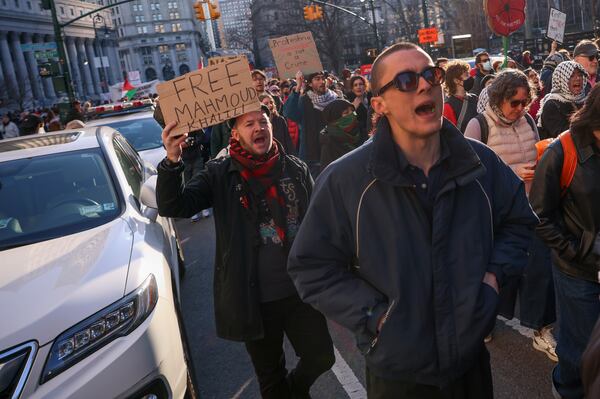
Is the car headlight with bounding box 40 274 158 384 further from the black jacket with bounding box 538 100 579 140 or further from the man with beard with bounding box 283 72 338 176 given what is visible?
the man with beard with bounding box 283 72 338 176

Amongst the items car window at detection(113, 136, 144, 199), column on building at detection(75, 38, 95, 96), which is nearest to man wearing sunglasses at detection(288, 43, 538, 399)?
car window at detection(113, 136, 144, 199)

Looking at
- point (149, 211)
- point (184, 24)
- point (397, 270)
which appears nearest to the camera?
point (397, 270)

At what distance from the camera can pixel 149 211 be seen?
427cm

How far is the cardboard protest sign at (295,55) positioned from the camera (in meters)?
8.95

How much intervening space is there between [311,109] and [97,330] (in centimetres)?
662

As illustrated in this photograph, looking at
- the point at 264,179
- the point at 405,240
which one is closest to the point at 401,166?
the point at 405,240

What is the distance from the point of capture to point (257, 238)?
10.2ft

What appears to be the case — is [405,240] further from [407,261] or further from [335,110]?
[335,110]

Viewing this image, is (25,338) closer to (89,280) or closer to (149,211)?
(89,280)

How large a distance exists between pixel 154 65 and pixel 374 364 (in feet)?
554

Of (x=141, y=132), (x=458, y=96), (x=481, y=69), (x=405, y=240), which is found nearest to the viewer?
(x=405, y=240)

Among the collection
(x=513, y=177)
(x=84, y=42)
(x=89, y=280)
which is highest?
(x=84, y=42)

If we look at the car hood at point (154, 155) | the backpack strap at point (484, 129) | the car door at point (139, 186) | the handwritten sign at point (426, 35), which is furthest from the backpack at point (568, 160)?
the handwritten sign at point (426, 35)

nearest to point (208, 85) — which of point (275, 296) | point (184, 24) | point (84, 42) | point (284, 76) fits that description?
point (275, 296)
